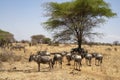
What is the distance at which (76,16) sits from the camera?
115 feet

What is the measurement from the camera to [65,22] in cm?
3572

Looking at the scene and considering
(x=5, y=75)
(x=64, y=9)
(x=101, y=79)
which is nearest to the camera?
(x=5, y=75)

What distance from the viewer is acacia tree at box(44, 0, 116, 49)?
3441 cm

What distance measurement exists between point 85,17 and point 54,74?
767 inches

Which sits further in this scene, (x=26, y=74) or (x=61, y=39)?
(x=61, y=39)

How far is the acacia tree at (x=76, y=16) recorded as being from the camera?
34.4 meters

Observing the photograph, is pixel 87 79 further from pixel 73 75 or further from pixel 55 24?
pixel 55 24

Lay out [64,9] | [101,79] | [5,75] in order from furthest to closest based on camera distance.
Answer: [64,9] → [101,79] → [5,75]

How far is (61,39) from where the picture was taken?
36.3 metres

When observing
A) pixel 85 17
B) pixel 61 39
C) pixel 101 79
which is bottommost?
pixel 101 79

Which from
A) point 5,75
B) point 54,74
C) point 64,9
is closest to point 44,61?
point 54,74

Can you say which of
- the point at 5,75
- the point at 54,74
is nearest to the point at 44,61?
the point at 54,74

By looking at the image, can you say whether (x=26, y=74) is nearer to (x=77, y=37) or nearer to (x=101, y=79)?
(x=101, y=79)

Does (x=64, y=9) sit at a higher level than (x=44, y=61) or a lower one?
higher
